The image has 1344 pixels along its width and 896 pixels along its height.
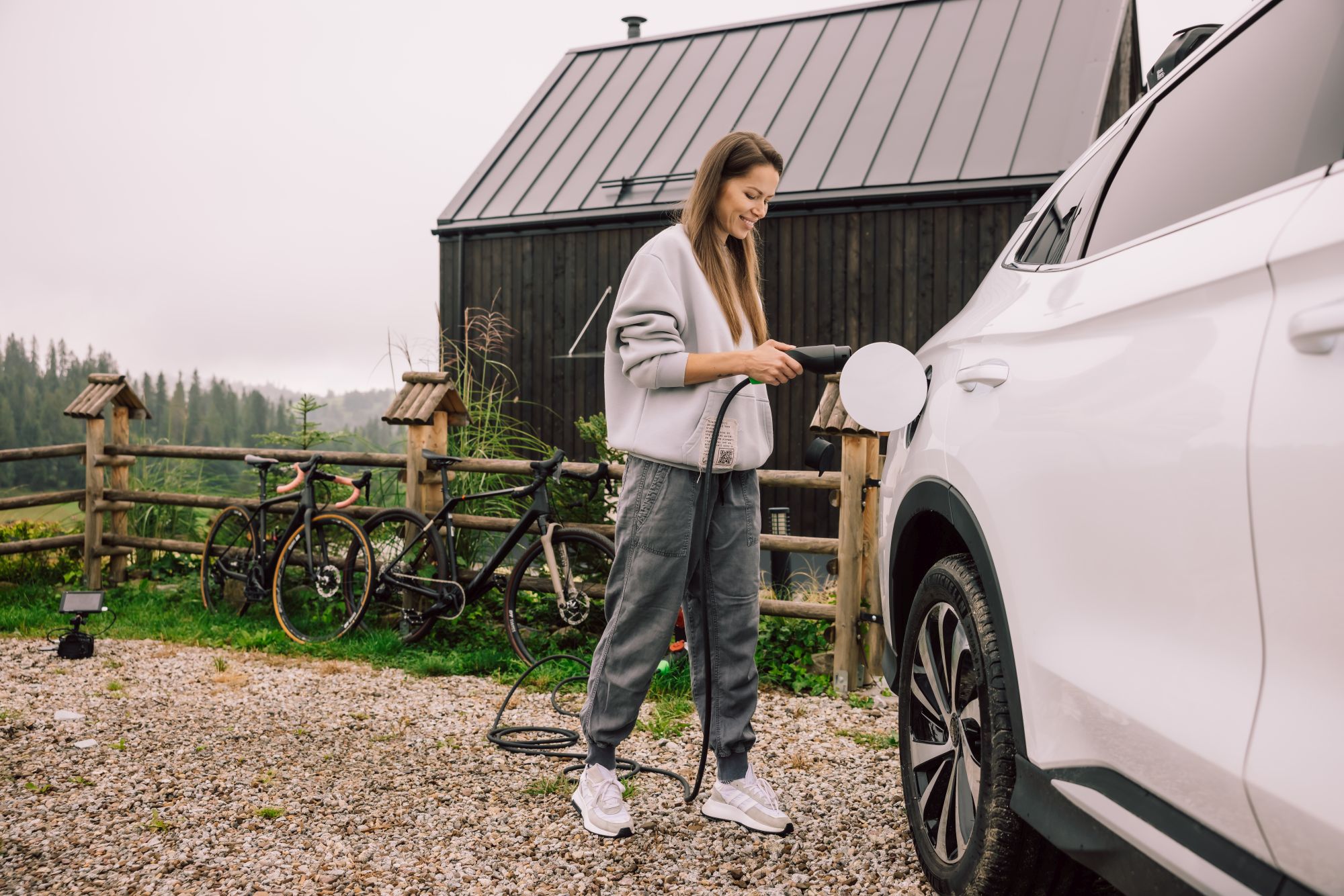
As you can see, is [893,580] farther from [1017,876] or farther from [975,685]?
[1017,876]

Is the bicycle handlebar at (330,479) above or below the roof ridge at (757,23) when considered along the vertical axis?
below

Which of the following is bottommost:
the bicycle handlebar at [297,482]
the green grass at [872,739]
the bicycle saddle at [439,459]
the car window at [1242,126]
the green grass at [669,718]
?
the green grass at [872,739]

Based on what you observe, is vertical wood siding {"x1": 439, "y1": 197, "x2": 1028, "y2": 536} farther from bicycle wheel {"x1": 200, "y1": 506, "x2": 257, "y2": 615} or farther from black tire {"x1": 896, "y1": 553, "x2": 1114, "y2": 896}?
black tire {"x1": 896, "y1": 553, "x2": 1114, "y2": 896}

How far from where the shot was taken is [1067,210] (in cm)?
226

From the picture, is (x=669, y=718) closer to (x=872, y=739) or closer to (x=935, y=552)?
(x=872, y=739)

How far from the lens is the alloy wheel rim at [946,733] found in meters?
2.11

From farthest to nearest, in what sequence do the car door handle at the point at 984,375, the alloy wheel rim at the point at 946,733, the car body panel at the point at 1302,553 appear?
the alloy wheel rim at the point at 946,733
the car door handle at the point at 984,375
the car body panel at the point at 1302,553

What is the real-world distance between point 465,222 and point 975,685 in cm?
1066

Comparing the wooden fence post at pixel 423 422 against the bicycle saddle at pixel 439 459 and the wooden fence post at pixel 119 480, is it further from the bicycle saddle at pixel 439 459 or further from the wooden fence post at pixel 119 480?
the wooden fence post at pixel 119 480

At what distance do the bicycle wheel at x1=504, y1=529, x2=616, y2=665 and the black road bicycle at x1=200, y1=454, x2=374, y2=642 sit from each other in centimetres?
99

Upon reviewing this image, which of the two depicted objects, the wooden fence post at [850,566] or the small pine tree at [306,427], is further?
the small pine tree at [306,427]

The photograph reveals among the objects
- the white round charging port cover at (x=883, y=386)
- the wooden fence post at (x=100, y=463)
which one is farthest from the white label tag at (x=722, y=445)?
the wooden fence post at (x=100, y=463)

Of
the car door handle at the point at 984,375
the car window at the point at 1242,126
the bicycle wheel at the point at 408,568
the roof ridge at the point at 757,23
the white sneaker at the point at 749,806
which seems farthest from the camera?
the roof ridge at the point at 757,23

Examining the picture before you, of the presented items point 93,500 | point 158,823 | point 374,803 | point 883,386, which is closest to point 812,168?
point 93,500
